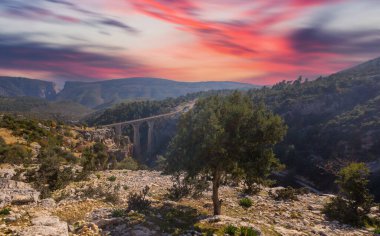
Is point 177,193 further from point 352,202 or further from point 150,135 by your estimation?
point 150,135

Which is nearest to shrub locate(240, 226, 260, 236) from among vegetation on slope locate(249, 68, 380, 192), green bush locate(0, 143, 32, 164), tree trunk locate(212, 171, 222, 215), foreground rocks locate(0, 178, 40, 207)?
tree trunk locate(212, 171, 222, 215)

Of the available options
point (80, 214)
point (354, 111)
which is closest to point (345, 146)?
point (354, 111)

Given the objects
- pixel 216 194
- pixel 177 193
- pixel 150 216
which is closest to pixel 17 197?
pixel 150 216

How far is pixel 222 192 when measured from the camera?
27.5 m

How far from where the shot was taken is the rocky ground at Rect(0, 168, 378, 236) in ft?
51.9

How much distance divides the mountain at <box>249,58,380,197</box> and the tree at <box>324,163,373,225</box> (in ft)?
136

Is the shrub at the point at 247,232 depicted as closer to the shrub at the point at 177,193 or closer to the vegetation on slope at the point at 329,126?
the shrub at the point at 177,193

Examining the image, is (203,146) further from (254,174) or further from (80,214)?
(80,214)

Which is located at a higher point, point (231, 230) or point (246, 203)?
point (231, 230)

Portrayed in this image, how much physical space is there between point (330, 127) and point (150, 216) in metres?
96.4

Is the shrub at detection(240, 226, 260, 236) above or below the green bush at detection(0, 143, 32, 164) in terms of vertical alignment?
above

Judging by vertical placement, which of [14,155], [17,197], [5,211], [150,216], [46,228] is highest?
[46,228]

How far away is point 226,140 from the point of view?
18.7 metres

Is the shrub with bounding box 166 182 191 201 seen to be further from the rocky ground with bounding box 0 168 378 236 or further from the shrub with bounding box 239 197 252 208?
the shrub with bounding box 239 197 252 208
